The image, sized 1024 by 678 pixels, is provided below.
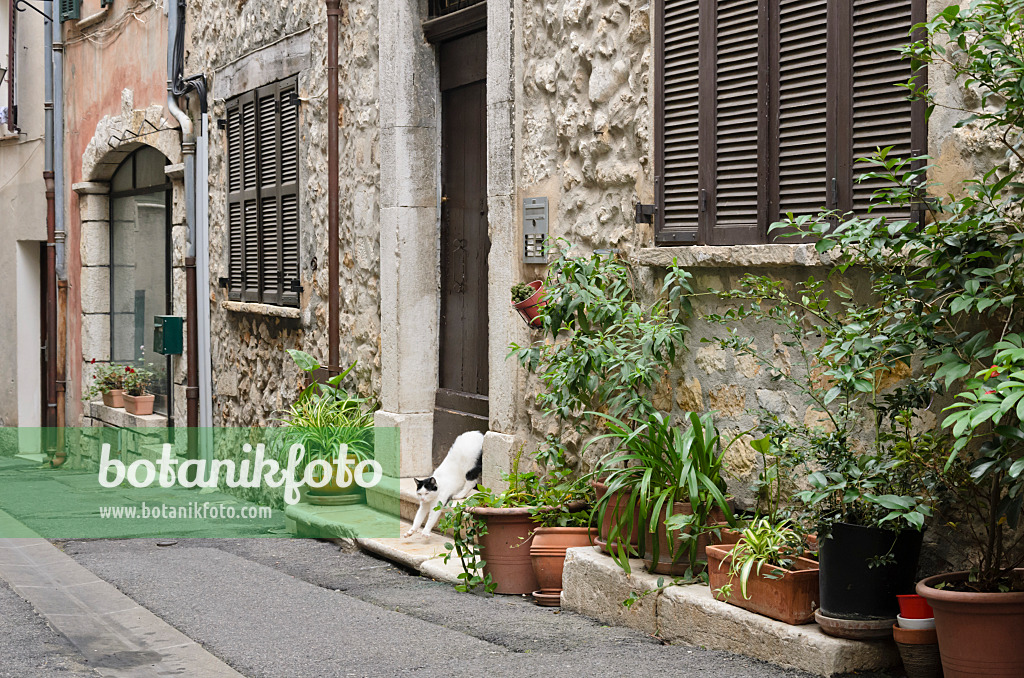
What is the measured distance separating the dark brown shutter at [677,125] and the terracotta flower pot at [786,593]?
58.3 inches

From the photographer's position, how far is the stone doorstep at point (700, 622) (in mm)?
3865

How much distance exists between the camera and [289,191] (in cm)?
877

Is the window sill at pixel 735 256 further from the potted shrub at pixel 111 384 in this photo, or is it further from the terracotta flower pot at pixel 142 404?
the potted shrub at pixel 111 384

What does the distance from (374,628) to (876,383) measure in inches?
89.8

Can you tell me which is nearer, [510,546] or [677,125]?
[677,125]

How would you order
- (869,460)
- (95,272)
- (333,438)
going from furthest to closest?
(95,272)
(333,438)
(869,460)

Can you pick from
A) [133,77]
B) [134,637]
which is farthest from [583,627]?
[133,77]

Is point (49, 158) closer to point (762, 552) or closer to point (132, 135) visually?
point (132, 135)

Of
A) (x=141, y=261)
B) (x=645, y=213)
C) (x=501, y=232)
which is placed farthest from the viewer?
(x=141, y=261)

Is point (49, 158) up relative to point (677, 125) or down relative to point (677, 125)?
up

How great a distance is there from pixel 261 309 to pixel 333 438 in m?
1.75

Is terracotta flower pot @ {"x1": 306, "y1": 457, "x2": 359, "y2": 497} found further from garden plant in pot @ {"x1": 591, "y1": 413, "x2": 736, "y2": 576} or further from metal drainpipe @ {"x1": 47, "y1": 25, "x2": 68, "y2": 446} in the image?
metal drainpipe @ {"x1": 47, "y1": 25, "x2": 68, "y2": 446}

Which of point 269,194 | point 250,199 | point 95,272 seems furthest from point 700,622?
point 95,272

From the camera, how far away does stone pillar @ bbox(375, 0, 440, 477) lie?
7.42 meters
